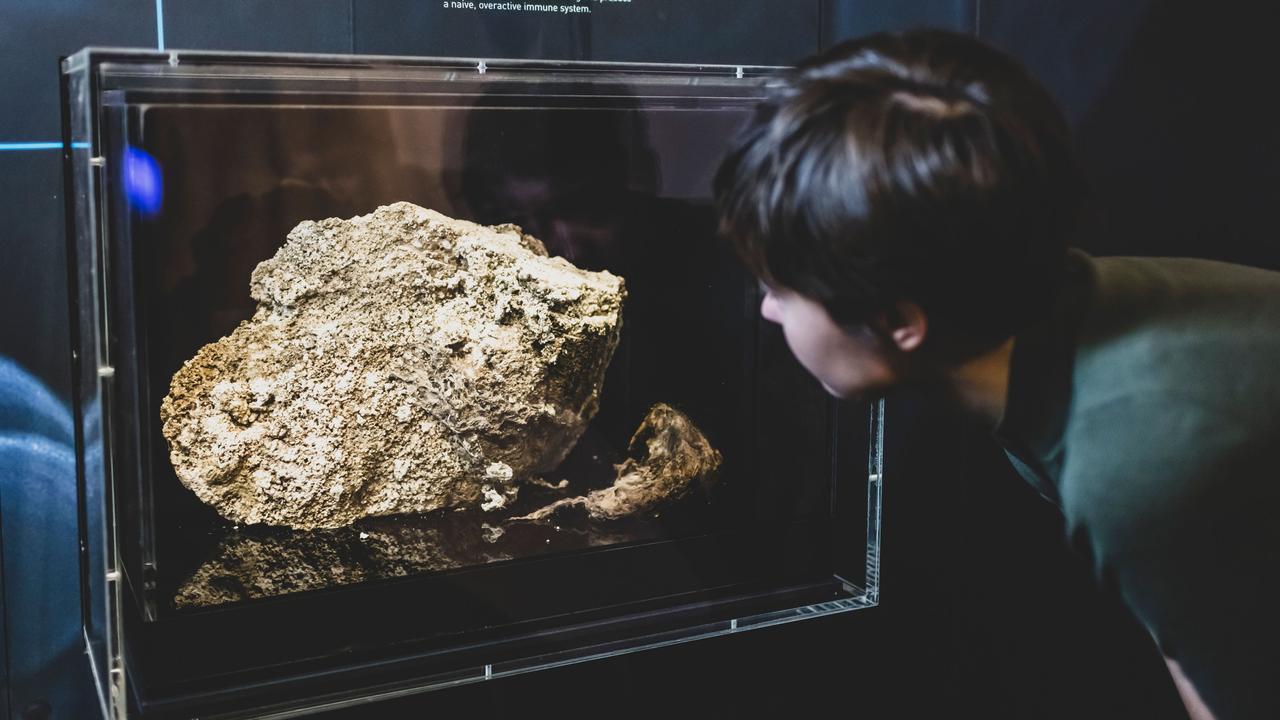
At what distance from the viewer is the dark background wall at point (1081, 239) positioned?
55.4 inches

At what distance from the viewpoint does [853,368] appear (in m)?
0.90

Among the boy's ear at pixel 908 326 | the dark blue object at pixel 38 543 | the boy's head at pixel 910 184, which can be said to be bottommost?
the dark blue object at pixel 38 543

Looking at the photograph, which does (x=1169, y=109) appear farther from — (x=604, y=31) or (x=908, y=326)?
(x=908, y=326)

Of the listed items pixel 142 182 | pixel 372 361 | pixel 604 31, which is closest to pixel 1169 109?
pixel 604 31

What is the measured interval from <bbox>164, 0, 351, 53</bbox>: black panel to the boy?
3.03 feet

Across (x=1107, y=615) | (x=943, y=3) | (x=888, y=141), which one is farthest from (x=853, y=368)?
(x=1107, y=615)

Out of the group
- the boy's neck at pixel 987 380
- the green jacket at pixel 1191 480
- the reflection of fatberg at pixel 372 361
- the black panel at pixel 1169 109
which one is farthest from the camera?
the black panel at pixel 1169 109

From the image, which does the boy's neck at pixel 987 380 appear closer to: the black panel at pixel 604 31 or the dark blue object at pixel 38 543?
the black panel at pixel 604 31

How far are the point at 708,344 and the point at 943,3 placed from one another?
0.87 m

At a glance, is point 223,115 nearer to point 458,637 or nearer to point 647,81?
point 647,81

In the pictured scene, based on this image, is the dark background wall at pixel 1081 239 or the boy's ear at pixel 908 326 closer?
the boy's ear at pixel 908 326

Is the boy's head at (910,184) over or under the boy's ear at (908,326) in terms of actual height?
over

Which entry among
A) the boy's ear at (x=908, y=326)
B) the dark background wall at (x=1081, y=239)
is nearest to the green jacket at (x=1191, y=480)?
the boy's ear at (x=908, y=326)

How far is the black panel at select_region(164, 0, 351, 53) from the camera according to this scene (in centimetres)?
141
